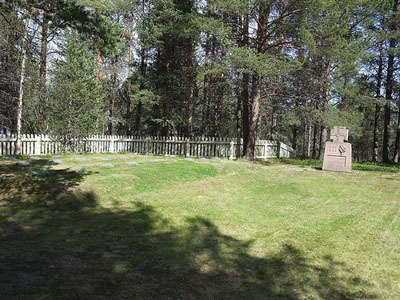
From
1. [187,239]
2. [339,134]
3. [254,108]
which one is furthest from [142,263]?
[254,108]

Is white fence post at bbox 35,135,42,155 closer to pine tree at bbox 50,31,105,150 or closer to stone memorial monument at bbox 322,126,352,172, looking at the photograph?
pine tree at bbox 50,31,105,150

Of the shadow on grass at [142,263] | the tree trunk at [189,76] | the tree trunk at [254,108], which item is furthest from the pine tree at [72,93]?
the shadow on grass at [142,263]

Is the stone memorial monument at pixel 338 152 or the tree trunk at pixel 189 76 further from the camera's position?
the tree trunk at pixel 189 76

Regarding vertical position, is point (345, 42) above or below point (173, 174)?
above

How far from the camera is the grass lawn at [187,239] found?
9.17 feet

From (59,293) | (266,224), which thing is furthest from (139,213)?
(59,293)

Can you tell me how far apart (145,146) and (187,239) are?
45.9ft

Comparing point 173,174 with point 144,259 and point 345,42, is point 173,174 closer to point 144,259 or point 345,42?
point 144,259

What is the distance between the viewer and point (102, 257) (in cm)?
340

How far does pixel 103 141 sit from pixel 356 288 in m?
15.1

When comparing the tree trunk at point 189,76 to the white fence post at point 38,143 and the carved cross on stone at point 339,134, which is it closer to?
the white fence post at point 38,143

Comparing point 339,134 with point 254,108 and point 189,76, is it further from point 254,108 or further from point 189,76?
point 189,76

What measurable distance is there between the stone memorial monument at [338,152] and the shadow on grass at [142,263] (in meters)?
8.89

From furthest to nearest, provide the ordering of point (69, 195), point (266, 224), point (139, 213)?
point (69, 195) < point (139, 213) < point (266, 224)
